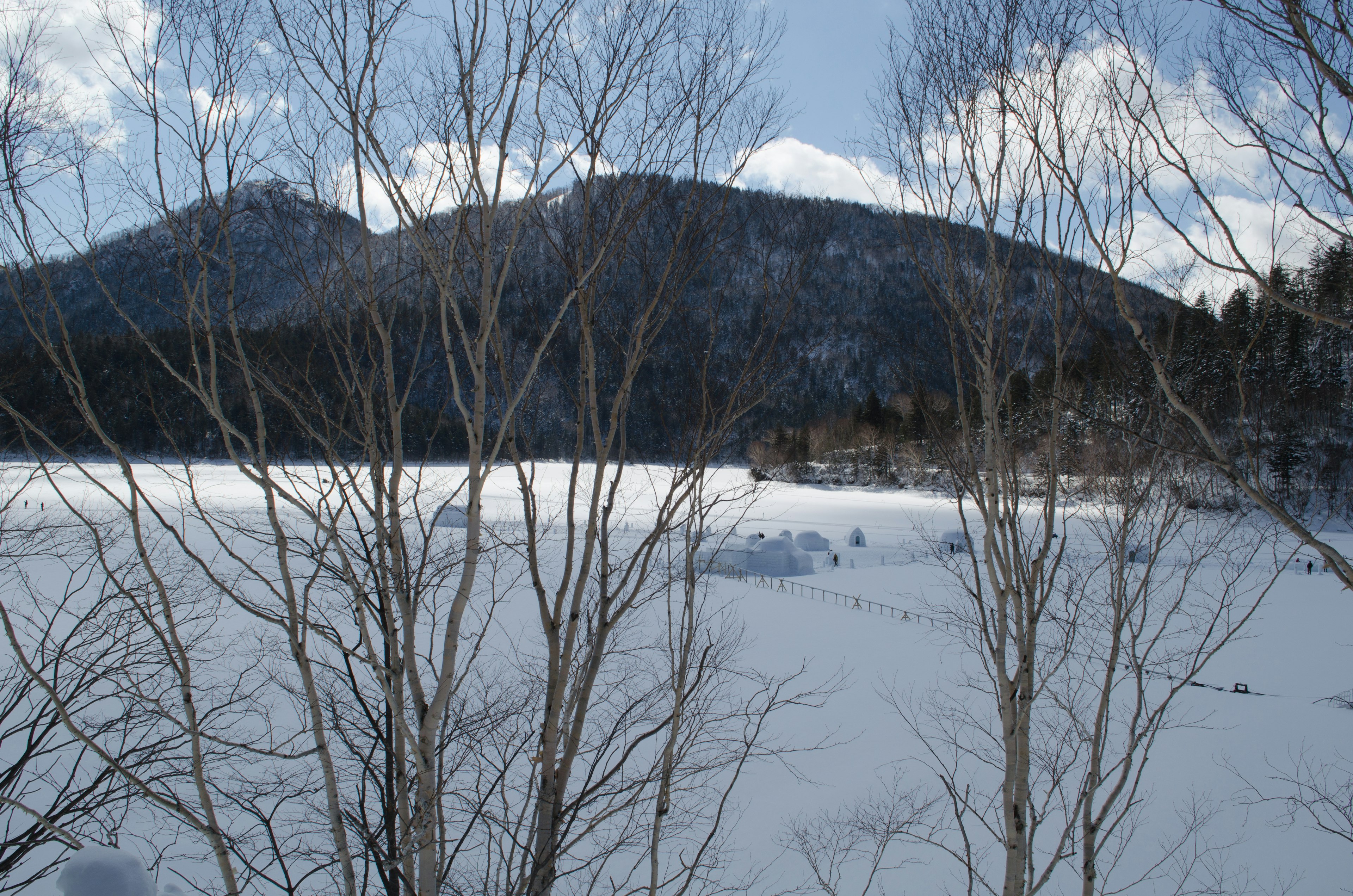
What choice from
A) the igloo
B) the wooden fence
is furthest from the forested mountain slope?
the igloo

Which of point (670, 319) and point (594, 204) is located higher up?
point (594, 204)

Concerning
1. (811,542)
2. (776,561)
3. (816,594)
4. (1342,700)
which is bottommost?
(816,594)

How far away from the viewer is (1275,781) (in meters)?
11.7

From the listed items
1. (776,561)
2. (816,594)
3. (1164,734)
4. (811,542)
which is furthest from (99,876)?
(811,542)

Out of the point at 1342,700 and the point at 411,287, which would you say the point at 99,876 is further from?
the point at 1342,700

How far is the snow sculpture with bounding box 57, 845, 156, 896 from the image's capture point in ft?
15.2

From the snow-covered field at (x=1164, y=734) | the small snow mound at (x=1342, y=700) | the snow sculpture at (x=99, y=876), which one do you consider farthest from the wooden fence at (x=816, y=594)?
the snow sculpture at (x=99, y=876)

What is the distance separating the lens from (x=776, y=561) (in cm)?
2730

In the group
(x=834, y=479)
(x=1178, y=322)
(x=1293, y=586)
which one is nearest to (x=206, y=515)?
(x=1178, y=322)

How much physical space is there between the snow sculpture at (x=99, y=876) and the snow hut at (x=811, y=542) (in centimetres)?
2755

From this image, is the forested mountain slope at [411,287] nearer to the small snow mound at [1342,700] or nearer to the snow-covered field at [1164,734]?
the snow-covered field at [1164,734]

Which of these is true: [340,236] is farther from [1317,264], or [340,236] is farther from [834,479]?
[834,479]

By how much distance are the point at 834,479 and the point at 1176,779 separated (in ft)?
147

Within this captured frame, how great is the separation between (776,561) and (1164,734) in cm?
1546
